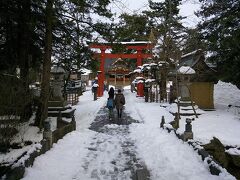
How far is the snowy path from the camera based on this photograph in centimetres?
829

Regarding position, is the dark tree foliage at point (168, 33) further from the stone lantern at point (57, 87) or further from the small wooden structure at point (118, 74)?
the small wooden structure at point (118, 74)

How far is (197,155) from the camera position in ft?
31.6

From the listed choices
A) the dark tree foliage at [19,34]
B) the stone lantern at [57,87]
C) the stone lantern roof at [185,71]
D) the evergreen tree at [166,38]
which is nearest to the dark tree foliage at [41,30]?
the dark tree foliage at [19,34]

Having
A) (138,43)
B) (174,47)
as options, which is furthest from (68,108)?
(138,43)

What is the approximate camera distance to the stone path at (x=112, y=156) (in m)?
8.66

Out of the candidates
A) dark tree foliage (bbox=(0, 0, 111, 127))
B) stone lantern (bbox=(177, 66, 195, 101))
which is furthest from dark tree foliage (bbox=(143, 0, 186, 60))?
dark tree foliage (bbox=(0, 0, 111, 127))

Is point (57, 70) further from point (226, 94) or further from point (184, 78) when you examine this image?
point (226, 94)

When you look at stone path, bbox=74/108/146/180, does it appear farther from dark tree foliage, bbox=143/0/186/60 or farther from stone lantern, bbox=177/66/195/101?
dark tree foliage, bbox=143/0/186/60

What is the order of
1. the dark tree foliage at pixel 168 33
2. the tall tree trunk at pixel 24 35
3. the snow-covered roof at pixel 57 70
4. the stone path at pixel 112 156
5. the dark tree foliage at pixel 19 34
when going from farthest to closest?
the dark tree foliage at pixel 168 33, the snow-covered roof at pixel 57 70, the tall tree trunk at pixel 24 35, the dark tree foliage at pixel 19 34, the stone path at pixel 112 156

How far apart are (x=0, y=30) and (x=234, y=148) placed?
36.4 feet

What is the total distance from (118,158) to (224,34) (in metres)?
12.6

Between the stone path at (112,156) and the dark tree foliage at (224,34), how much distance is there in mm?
7898

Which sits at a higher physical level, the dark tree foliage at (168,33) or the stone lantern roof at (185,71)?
the dark tree foliage at (168,33)

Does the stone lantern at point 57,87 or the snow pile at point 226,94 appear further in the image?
the snow pile at point 226,94
